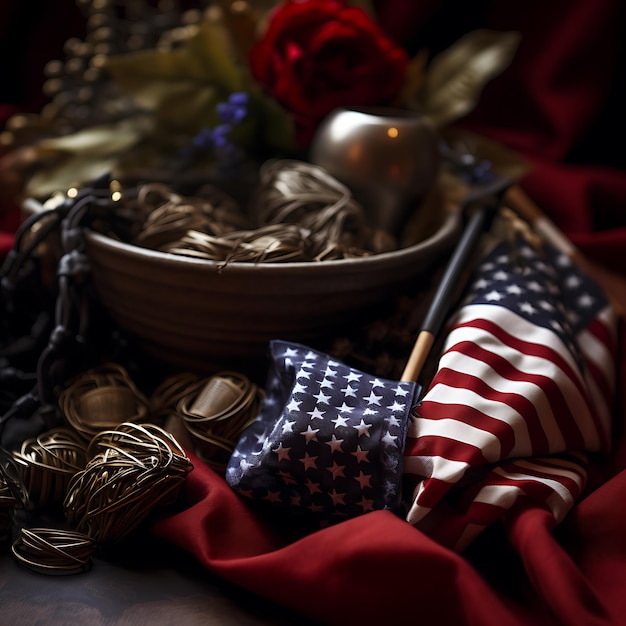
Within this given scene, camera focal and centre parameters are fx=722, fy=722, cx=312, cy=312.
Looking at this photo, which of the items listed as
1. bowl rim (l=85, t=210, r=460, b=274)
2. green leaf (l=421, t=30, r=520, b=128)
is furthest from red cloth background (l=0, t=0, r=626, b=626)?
green leaf (l=421, t=30, r=520, b=128)

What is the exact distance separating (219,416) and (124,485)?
77 mm

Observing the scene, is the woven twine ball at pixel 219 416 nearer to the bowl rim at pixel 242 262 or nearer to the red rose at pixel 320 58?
the bowl rim at pixel 242 262

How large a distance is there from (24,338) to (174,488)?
8.5 inches

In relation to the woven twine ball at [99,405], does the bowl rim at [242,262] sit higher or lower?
higher

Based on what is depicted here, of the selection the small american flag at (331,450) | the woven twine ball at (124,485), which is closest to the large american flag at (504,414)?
the small american flag at (331,450)

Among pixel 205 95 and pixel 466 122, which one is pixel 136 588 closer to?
pixel 205 95

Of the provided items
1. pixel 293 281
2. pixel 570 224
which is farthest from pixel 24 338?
pixel 570 224

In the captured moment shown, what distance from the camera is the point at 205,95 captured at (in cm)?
68

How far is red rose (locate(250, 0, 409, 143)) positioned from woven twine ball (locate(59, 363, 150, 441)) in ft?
1.00

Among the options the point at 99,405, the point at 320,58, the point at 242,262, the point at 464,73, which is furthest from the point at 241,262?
the point at 464,73

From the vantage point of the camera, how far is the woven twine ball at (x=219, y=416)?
45 centimetres

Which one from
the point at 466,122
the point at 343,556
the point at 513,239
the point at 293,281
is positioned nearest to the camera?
the point at 343,556

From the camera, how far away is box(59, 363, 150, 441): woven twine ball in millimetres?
457

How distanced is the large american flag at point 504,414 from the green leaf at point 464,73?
0.25 m
